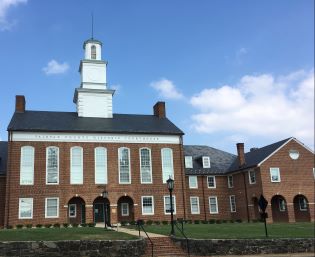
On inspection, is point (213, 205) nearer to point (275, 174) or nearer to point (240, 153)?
point (240, 153)

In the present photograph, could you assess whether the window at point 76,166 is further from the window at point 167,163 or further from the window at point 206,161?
the window at point 206,161

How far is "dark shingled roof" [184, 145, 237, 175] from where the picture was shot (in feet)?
160

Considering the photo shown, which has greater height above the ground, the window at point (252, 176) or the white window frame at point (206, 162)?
the white window frame at point (206, 162)

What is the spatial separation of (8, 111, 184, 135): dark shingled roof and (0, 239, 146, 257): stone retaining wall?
811 inches

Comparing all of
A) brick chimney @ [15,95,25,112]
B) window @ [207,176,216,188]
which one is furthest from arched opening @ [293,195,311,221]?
brick chimney @ [15,95,25,112]

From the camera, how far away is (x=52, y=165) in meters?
40.5

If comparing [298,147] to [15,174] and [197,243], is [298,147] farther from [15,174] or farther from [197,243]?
[15,174]

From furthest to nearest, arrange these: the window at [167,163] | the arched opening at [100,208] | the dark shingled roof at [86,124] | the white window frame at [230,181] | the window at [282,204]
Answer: the white window frame at [230,181] < the window at [282,204] < the window at [167,163] < the arched opening at [100,208] < the dark shingled roof at [86,124]

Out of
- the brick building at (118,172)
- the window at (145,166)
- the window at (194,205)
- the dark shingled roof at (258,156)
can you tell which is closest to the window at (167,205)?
the brick building at (118,172)

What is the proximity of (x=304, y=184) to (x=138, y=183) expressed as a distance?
56.4 ft

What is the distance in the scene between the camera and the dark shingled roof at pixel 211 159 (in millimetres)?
48750

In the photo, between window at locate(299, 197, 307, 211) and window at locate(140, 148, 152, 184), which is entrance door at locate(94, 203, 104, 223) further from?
window at locate(299, 197, 307, 211)

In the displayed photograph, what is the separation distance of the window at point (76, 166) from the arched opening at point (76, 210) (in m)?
1.91

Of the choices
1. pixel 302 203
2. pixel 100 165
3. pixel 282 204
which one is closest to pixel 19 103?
pixel 100 165
